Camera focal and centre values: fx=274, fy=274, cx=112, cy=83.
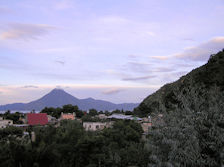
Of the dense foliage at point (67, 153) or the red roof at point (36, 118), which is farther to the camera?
the red roof at point (36, 118)

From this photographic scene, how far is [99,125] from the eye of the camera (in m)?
29.6

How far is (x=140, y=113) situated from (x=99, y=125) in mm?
16507

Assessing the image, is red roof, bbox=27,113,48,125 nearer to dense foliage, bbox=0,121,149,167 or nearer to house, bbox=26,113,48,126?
house, bbox=26,113,48,126

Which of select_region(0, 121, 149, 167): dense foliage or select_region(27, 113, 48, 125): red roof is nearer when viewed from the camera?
select_region(0, 121, 149, 167): dense foliage

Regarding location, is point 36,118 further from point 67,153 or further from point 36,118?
point 67,153

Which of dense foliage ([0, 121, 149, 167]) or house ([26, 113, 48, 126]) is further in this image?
house ([26, 113, 48, 126])

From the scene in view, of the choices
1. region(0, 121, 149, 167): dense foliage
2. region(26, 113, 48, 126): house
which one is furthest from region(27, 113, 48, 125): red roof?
region(0, 121, 149, 167): dense foliage

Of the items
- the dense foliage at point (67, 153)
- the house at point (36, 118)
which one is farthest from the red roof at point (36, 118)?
the dense foliage at point (67, 153)

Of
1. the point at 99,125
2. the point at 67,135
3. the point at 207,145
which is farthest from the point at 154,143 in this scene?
the point at 99,125

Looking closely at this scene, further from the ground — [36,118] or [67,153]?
→ [36,118]

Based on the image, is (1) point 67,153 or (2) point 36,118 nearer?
(1) point 67,153

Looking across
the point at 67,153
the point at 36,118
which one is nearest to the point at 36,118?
the point at 36,118

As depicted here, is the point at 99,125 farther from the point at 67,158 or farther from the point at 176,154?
the point at 176,154

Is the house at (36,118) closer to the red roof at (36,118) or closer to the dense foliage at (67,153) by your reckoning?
the red roof at (36,118)
